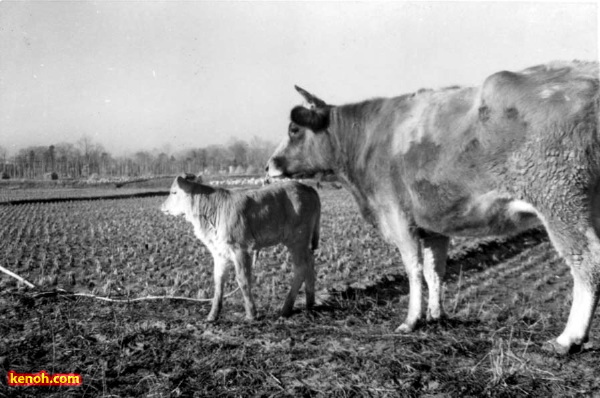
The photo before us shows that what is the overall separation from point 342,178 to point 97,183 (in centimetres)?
2406

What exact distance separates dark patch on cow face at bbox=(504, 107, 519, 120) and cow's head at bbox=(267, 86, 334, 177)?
2.62 m

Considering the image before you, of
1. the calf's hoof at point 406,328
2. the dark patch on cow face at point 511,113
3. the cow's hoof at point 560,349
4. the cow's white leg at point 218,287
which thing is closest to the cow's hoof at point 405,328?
the calf's hoof at point 406,328

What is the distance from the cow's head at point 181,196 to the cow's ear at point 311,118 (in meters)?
2.36

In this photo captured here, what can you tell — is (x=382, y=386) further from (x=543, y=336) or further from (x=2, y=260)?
(x=2, y=260)

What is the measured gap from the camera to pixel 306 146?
7.07m

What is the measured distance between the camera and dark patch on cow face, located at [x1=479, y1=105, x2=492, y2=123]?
5102mm

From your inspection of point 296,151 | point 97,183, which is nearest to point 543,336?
point 296,151

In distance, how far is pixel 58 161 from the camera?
60.8 ft

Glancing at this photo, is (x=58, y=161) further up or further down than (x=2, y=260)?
further up

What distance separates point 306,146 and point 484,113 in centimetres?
269

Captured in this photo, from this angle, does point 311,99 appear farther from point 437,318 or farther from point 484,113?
point 437,318

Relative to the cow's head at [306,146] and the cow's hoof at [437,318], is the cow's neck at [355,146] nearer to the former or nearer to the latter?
the cow's head at [306,146]

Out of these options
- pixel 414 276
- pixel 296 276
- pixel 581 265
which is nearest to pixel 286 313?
pixel 296 276

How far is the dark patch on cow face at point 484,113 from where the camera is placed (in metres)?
5.10
